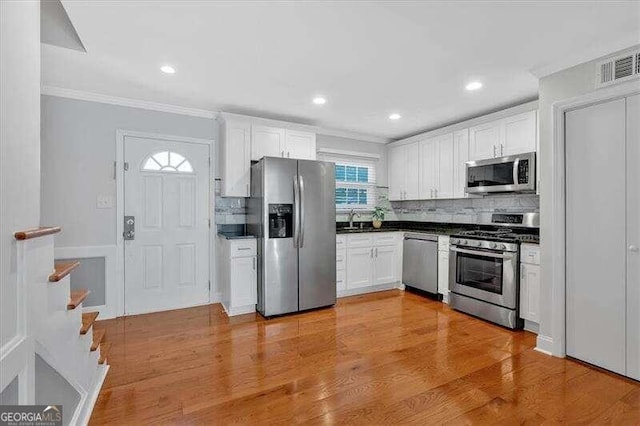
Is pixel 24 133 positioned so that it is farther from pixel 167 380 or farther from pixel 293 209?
pixel 293 209

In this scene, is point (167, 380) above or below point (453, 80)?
below

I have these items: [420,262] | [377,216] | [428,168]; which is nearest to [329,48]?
[428,168]

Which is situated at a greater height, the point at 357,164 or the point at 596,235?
the point at 357,164

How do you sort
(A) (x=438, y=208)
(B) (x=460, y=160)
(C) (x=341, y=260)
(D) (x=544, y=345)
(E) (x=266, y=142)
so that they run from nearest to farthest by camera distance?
1. (D) (x=544, y=345)
2. (E) (x=266, y=142)
3. (B) (x=460, y=160)
4. (C) (x=341, y=260)
5. (A) (x=438, y=208)

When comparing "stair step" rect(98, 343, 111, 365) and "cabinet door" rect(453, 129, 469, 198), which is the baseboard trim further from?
"stair step" rect(98, 343, 111, 365)

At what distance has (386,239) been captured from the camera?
181 inches

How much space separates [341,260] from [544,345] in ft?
7.68

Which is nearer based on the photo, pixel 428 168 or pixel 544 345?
pixel 544 345

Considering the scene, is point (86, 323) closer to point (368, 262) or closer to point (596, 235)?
point (368, 262)

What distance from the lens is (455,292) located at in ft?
12.5

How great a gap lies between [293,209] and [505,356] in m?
2.49

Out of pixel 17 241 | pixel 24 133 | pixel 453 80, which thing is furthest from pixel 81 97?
pixel 453 80

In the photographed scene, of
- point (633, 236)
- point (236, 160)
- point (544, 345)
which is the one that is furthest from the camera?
point (236, 160)

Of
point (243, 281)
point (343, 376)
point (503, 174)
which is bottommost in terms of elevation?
point (343, 376)
